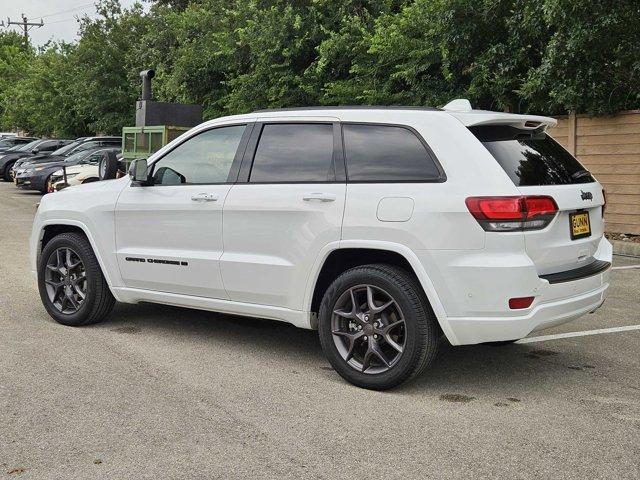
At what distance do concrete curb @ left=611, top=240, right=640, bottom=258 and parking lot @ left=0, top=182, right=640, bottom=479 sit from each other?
536 centimetres

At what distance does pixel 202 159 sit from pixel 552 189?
8.34 feet

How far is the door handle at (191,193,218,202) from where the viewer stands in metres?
5.41

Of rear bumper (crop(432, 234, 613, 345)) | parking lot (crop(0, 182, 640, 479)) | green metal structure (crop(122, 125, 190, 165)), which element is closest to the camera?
parking lot (crop(0, 182, 640, 479))

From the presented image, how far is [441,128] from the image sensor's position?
4.70m

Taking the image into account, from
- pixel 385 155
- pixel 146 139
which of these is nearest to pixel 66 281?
pixel 385 155

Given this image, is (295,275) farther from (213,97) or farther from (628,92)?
(213,97)

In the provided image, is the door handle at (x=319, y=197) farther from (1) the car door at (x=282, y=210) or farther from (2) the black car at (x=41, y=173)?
(2) the black car at (x=41, y=173)

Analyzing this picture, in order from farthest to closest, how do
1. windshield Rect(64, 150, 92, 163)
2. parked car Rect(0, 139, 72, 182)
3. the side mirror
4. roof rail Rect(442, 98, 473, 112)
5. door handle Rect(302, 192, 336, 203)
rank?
parked car Rect(0, 139, 72, 182) → windshield Rect(64, 150, 92, 163) → the side mirror → roof rail Rect(442, 98, 473, 112) → door handle Rect(302, 192, 336, 203)

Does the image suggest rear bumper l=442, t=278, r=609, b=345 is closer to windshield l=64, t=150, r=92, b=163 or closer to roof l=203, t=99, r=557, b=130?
roof l=203, t=99, r=557, b=130

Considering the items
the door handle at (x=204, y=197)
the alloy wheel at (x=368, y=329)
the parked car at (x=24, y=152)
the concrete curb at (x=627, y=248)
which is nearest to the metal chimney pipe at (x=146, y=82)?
the parked car at (x=24, y=152)

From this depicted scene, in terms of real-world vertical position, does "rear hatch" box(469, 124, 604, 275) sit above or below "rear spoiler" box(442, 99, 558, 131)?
below

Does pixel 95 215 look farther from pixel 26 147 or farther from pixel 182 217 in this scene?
pixel 26 147

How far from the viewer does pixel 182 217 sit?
5613 millimetres

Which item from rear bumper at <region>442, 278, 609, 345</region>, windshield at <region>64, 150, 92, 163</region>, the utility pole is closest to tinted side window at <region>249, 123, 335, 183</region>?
rear bumper at <region>442, 278, 609, 345</region>
